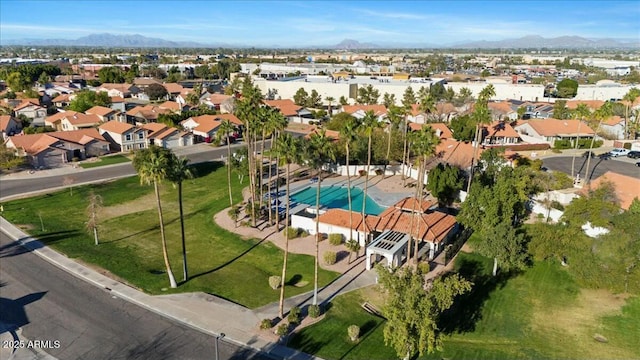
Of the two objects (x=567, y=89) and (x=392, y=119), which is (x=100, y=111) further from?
(x=567, y=89)

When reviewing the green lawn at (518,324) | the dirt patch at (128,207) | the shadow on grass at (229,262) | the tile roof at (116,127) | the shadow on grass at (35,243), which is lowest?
the green lawn at (518,324)

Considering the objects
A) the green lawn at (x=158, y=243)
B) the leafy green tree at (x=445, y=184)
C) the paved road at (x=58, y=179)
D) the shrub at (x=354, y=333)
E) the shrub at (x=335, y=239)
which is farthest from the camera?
the paved road at (x=58, y=179)

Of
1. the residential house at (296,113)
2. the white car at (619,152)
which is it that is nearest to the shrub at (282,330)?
the white car at (619,152)

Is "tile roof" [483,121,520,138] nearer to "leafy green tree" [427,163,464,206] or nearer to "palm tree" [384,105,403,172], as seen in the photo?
"palm tree" [384,105,403,172]

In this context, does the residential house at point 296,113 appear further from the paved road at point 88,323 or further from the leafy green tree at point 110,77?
the leafy green tree at point 110,77

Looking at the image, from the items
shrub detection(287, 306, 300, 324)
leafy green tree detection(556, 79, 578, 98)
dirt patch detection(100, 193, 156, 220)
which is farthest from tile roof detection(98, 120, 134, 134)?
leafy green tree detection(556, 79, 578, 98)

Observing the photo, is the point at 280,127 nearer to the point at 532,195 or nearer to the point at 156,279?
the point at 156,279

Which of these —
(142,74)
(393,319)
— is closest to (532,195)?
(393,319)
